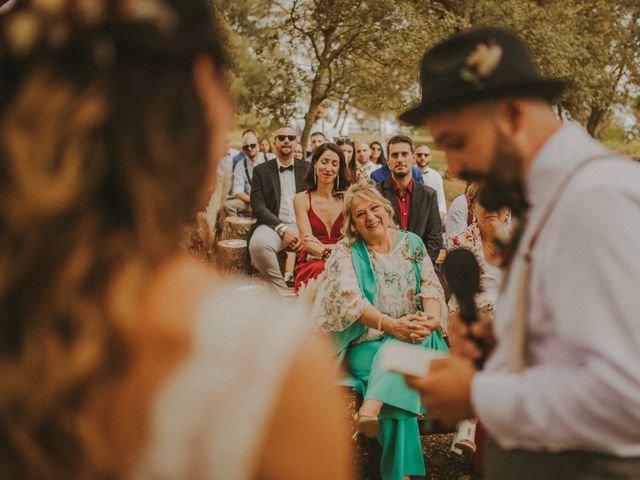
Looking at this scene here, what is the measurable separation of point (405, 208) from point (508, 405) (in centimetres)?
511

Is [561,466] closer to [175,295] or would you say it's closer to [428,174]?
[175,295]

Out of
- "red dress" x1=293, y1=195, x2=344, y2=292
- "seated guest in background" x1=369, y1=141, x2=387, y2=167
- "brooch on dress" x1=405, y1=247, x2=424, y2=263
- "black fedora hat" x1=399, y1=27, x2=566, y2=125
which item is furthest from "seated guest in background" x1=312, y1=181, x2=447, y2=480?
"seated guest in background" x1=369, y1=141, x2=387, y2=167

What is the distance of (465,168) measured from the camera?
5.28 ft

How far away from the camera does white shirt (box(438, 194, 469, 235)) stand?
606cm

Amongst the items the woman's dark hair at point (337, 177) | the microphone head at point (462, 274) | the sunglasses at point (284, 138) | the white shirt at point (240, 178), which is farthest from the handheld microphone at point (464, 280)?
the white shirt at point (240, 178)

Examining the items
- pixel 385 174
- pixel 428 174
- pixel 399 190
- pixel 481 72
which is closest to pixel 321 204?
pixel 399 190

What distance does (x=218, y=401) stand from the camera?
31.8 inches

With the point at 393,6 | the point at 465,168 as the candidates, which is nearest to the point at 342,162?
the point at 465,168

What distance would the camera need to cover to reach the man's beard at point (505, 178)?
1529 mm

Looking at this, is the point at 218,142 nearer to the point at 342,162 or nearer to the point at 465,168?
the point at 465,168

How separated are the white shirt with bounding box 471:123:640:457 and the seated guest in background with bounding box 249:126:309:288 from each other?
17.8 feet

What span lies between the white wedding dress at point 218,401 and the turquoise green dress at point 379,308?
306cm

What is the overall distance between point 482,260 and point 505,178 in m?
3.14

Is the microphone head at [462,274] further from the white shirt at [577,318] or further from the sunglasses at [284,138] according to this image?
the sunglasses at [284,138]
